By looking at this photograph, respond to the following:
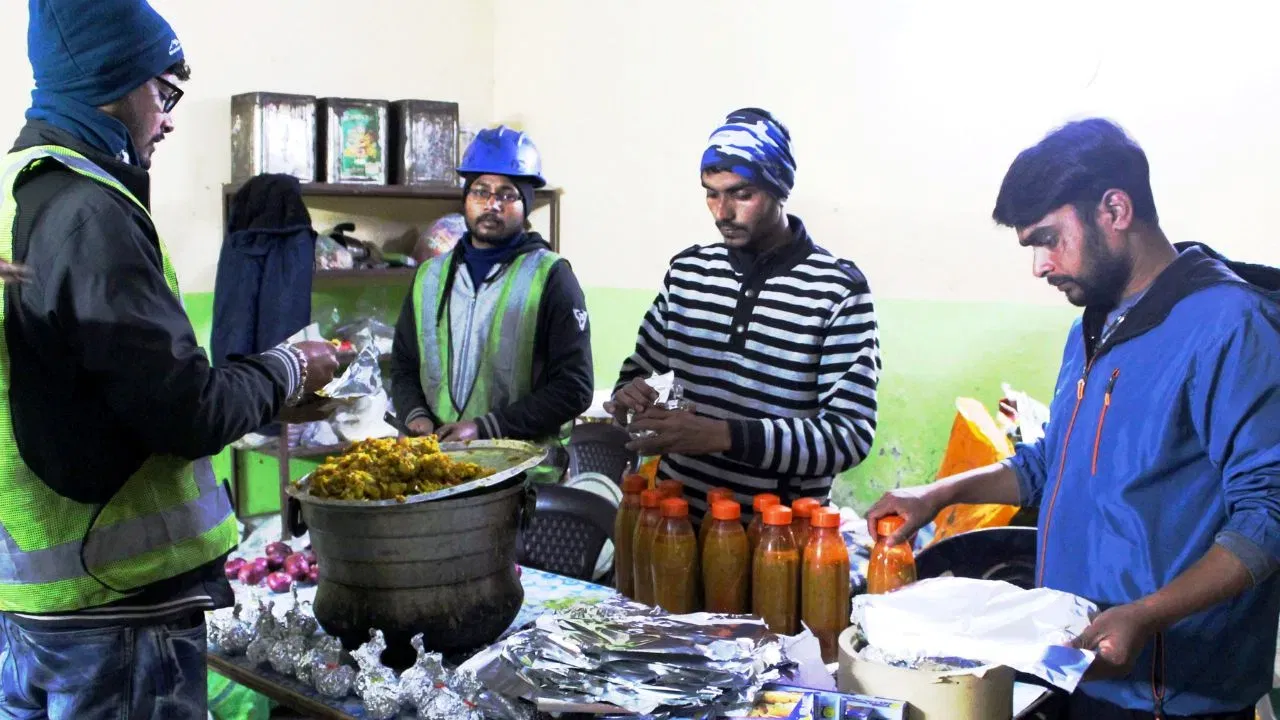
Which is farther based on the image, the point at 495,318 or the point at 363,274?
the point at 363,274

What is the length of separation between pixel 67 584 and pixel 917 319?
308cm

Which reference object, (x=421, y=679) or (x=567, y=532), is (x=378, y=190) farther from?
(x=421, y=679)

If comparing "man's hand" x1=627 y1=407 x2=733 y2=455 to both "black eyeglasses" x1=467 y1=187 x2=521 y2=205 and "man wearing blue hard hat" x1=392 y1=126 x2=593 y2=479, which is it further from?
"black eyeglasses" x1=467 y1=187 x2=521 y2=205

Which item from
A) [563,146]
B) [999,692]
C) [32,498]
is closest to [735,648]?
[999,692]

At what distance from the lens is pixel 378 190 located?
464cm

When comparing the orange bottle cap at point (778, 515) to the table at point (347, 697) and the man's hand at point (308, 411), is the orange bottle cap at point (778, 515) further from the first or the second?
the man's hand at point (308, 411)

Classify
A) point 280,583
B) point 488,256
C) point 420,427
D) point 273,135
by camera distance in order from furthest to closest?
point 273,135 < point 488,256 < point 420,427 < point 280,583

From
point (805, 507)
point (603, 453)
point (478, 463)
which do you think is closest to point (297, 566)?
point (478, 463)

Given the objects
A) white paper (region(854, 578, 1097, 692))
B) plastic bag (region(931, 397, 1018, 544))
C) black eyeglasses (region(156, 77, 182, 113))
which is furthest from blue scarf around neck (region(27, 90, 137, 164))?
plastic bag (region(931, 397, 1018, 544))

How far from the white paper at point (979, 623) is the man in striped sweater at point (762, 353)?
70 centimetres

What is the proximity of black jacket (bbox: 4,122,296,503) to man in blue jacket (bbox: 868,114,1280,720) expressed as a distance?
125 centimetres

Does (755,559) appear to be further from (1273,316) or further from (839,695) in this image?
(1273,316)

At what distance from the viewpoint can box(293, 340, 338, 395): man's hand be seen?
1894 millimetres

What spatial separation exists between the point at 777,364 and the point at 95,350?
133cm
